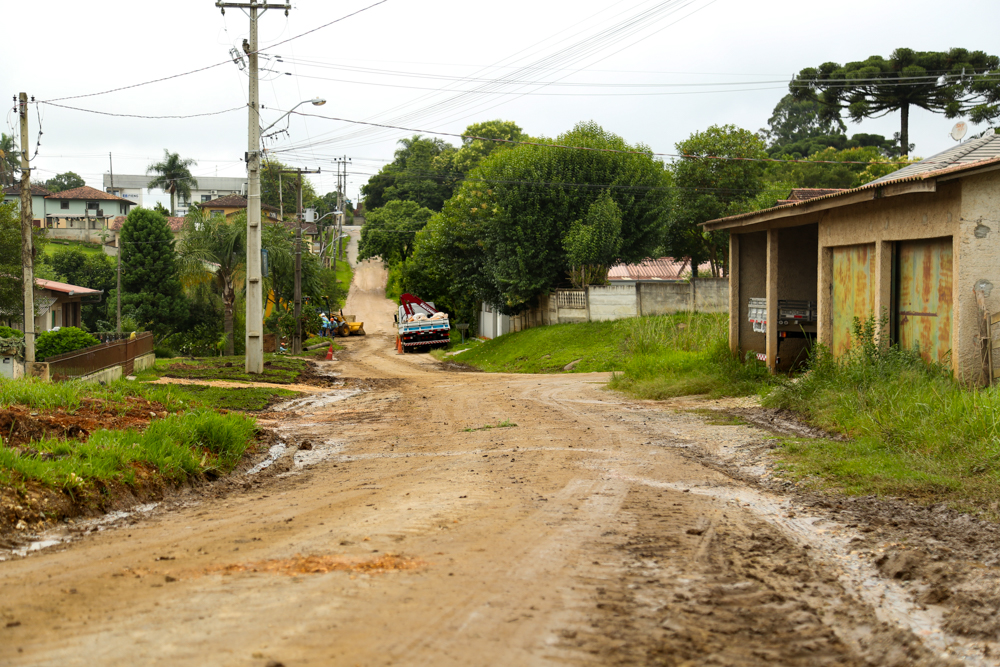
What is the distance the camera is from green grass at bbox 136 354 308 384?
75.8 ft

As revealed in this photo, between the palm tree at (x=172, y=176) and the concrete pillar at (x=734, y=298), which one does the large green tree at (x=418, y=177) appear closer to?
the palm tree at (x=172, y=176)

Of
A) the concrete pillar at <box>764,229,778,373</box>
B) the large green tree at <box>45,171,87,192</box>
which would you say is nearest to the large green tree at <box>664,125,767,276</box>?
the concrete pillar at <box>764,229,778,373</box>

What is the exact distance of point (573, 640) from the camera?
4.13m

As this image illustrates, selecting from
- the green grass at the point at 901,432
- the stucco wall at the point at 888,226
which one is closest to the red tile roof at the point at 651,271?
the stucco wall at the point at 888,226

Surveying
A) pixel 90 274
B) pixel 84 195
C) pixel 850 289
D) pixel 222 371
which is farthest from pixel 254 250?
pixel 84 195

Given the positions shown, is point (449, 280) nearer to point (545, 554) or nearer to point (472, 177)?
point (472, 177)

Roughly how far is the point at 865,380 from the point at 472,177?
28028mm

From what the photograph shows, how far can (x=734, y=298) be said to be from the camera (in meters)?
19.3

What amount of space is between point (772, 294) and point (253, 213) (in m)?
15.3

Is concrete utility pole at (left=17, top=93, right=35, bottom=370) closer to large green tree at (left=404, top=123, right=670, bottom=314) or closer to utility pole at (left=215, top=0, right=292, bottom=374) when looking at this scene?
utility pole at (left=215, top=0, right=292, bottom=374)

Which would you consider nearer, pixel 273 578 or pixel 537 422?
pixel 273 578

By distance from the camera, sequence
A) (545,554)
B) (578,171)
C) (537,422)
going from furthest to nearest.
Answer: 1. (578,171)
2. (537,422)
3. (545,554)

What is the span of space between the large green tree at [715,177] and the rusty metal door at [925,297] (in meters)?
30.3

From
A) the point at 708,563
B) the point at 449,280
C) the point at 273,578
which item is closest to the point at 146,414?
the point at 273,578
